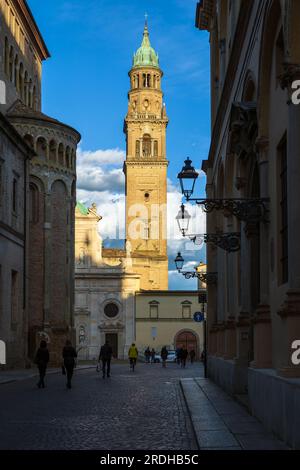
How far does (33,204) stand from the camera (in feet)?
146

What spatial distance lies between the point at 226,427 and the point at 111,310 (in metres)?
66.3

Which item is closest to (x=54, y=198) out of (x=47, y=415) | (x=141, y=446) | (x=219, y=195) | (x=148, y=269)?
(x=219, y=195)

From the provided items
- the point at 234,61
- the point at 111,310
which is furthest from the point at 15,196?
the point at 111,310

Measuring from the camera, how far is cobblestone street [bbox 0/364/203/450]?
10797mm

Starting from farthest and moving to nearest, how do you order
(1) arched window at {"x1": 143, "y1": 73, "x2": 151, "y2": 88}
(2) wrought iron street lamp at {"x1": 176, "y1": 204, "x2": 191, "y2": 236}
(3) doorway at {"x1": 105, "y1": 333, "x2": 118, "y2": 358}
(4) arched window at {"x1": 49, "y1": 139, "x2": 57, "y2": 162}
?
(1) arched window at {"x1": 143, "y1": 73, "x2": 151, "y2": 88} < (3) doorway at {"x1": 105, "y1": 333, "x2": 118, "y2": 358} < (4) arched window at {"x1": 49, "y1": 139, "x2": 57, "y2": 162} < (2) wrought iron street lamp at {"x1": 176, "y1": 204, "x2": 191, "y2": 236}

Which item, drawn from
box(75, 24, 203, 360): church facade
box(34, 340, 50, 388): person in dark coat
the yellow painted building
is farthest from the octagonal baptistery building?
the yellow painted building

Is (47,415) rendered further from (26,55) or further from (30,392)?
(26,55)

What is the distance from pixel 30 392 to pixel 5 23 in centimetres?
2602

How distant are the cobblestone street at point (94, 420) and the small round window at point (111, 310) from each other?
54.6 meters

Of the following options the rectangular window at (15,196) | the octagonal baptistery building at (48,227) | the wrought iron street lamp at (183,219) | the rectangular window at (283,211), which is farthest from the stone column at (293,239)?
the octagonal baptistery building at (48,227)

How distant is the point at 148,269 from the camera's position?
90062 millimetres

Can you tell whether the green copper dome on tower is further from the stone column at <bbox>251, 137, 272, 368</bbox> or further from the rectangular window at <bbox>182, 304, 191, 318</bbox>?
the stone column at <bbox>251, 137, 272, 368</bbox>

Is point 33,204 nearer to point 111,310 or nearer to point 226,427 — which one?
point 226,427

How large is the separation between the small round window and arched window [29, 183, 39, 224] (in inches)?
1334
